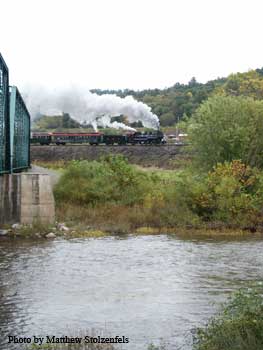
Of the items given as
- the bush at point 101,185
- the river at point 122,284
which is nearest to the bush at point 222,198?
the bush at point 101,185

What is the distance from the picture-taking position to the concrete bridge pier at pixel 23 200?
32.7m

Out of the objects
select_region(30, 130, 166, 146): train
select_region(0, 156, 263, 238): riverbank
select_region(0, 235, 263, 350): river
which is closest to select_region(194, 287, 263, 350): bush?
select_region(0, 235, 263, 350): river

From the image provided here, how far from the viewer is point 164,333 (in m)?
14.2

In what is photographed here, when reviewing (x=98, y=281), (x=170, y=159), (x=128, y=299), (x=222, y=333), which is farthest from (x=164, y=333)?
(x=170, y=159)

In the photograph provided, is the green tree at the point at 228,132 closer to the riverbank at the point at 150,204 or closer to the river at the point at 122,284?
the riverbank at the point at 150,204

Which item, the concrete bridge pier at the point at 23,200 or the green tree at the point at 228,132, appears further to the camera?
the green tree at the point at 228,132

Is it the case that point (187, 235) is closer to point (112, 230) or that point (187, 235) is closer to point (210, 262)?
point (112, 230)

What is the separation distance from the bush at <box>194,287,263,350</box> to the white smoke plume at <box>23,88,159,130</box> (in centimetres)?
7390

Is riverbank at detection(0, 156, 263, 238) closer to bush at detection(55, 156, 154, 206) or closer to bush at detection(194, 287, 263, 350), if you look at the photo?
bush at detection(55, 156, 154, 206)

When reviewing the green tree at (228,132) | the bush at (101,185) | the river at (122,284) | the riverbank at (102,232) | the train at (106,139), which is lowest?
the riverbank at (102,232)

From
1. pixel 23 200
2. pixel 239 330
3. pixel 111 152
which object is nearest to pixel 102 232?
pixel 23 200

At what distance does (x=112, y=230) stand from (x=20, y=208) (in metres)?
4.57

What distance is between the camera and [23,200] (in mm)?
32719

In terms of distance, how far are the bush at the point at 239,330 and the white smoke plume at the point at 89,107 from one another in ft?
242
